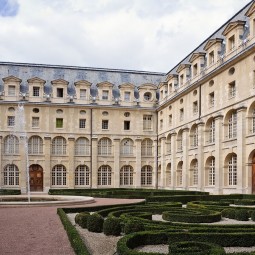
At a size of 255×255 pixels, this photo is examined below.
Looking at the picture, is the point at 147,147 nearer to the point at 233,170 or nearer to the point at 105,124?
the point at 105,124

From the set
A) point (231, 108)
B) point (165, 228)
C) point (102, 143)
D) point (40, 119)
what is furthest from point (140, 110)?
point (165, 228)

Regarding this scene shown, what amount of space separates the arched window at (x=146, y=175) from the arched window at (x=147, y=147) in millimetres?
1884

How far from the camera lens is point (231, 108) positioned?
34094mm

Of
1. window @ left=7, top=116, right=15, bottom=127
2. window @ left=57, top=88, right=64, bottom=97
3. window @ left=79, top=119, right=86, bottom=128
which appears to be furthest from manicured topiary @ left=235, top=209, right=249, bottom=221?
window @ left=7, top=116, right=15, bottom=127

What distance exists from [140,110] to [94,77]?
8236mm

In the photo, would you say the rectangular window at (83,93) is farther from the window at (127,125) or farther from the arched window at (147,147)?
the arched window at (147,147)

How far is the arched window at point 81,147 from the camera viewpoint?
5311 cm

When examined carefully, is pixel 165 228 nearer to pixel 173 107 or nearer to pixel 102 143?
pixel 173 107

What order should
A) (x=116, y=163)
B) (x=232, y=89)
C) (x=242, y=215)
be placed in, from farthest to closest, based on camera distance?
(x=116, y=163) < (x=232, y=89) < (x=242, y=215)

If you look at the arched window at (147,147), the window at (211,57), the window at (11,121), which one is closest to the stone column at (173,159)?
the arched window at (147,147)

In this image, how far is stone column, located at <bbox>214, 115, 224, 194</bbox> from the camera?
116 feet

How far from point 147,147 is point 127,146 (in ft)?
8.94

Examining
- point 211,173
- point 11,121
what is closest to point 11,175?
point 11,121

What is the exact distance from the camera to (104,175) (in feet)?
176
